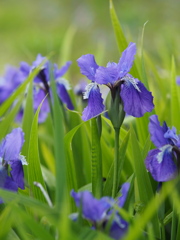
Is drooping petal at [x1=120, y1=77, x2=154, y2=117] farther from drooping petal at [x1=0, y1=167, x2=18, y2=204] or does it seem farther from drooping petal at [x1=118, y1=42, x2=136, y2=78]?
drooping petal at [x1=0, y1=167, x2=18, y2=204]

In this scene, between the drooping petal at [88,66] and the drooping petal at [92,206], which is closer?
the drooping petal at [92,206]

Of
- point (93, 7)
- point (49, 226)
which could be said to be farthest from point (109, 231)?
point (93, 7)

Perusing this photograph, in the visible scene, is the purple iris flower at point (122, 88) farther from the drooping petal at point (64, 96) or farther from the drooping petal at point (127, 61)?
the drooping petal at point (64, 96)

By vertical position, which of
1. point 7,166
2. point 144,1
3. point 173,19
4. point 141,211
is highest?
point 144,1

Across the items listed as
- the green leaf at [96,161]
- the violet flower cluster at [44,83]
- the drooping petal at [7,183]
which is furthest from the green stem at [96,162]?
the violet flower cluster at [44,83]

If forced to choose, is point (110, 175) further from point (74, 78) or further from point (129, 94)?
point (74, 78)
